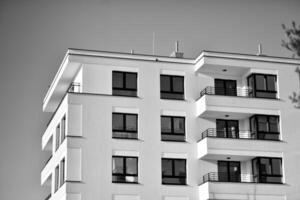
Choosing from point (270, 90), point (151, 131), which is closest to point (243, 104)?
point (270, 90)

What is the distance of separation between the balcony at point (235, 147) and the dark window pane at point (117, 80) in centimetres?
683

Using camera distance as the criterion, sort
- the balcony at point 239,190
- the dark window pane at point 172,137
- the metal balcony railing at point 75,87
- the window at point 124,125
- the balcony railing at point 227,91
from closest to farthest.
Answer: the balcony at point 239,190 < the window at point 124,125 < the dark window pane at point 172,137 < the metal balcony railing at point 75,87 < the balcony railing at point 227,91

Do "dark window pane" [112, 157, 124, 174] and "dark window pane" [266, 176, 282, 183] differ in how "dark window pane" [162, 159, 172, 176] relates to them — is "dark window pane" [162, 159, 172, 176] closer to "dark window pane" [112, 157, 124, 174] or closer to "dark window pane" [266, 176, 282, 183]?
"dark window pane" [112, 157, 124, 174]

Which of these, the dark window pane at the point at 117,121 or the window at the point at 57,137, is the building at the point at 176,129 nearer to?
the dark window pane at the point at 117,121

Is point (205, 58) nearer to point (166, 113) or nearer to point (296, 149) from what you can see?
point (166, 113)

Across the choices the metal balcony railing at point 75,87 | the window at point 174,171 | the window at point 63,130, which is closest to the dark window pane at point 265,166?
the window at point 174,171

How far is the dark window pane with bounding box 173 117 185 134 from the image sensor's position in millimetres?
50156

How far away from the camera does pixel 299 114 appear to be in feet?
168

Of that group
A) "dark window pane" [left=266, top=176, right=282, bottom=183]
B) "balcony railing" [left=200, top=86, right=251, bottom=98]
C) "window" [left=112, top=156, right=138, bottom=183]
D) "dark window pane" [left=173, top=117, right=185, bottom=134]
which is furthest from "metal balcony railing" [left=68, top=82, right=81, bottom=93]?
"dark window pane" [left=266, top=176, right=282, bottom=183]

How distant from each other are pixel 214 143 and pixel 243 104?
3.82 m

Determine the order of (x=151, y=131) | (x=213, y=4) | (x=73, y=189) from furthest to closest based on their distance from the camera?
(x=213, y=4), (x=151, y=131), (x=73, y=189)

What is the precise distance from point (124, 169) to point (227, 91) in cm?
973

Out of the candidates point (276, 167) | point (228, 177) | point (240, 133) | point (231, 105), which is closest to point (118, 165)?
point (228, 177)

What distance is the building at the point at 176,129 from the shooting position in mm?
47719
